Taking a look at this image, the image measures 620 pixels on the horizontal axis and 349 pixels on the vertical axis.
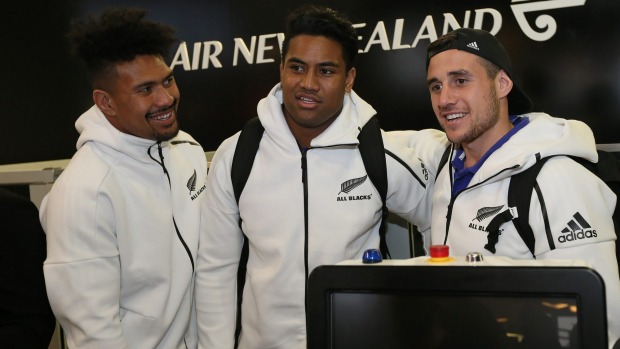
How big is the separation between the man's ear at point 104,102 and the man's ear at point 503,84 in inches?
51.4

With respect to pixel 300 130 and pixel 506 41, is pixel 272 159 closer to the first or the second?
pixel 300 130

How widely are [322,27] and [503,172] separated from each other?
0.81m

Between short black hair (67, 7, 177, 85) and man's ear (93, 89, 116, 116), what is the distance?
6 cm

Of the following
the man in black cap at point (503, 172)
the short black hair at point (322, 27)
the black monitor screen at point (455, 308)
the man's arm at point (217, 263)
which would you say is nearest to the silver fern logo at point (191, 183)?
the man's arm at point (217, 263)

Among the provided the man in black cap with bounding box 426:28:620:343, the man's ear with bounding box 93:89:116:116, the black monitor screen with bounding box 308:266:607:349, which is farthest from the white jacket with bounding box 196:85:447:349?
the black monitor screen with bounding box 308:266:607:349

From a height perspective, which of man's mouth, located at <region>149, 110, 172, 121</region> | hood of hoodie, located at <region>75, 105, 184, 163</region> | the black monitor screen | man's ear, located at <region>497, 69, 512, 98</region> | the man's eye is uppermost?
the man's eye

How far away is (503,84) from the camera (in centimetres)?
224

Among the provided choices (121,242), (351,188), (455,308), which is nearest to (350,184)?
(351,188)

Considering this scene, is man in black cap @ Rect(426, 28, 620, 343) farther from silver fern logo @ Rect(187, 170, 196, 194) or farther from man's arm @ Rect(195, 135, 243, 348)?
silver fern logo @ Rect(187, 170, 196, 194)

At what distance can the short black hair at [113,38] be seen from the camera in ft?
8.18

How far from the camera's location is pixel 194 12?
3883 millimetres

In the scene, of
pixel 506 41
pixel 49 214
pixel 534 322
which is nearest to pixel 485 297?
pixel 534 322

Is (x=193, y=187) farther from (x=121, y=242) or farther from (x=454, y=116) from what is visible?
(x=454, y=116)

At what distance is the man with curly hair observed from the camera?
226 cm
